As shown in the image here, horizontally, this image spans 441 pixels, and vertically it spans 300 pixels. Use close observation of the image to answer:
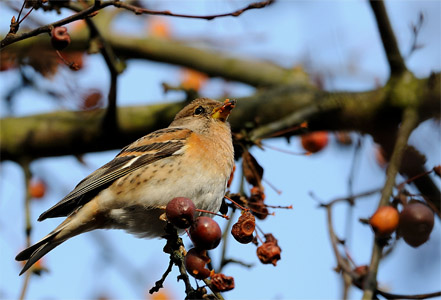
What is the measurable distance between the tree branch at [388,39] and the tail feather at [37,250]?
13.1 feet

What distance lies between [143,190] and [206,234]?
1.50m

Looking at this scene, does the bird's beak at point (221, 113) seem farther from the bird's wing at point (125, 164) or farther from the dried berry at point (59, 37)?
the dried berry at point (59, 37)

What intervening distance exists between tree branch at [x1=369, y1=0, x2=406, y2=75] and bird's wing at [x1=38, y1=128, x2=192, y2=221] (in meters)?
2.50

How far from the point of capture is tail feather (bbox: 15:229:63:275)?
4.49m

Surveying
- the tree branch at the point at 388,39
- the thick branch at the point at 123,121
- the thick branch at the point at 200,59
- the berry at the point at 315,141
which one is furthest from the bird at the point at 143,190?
the thick branch at the point at 200,59

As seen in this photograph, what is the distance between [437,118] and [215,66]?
5.64m

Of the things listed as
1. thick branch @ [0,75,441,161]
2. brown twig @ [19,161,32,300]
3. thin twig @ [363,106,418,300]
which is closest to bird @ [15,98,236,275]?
brown twig @ [19,161,32,300]

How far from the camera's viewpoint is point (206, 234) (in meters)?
3.36

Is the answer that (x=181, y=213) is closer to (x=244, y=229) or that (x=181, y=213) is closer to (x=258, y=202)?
(x=244, y=229)

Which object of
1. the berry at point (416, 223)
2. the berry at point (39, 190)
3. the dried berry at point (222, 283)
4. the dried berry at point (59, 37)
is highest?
the dried berry at point (59, 37)

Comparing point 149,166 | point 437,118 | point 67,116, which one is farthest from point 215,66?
point 437,118

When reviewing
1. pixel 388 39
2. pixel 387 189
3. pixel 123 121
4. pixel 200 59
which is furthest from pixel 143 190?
pixel 200 59

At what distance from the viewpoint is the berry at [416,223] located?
3621 millimetres

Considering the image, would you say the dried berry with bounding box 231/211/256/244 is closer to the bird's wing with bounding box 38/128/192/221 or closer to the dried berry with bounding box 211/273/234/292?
the dried berry with bounding box 211/273/234/292
